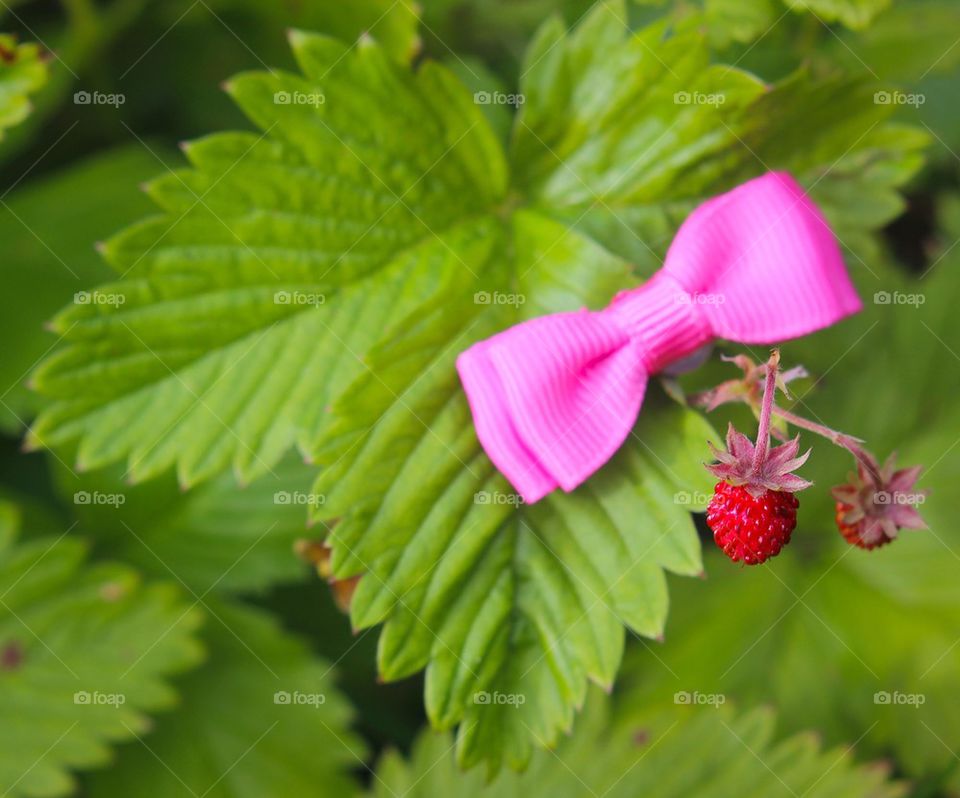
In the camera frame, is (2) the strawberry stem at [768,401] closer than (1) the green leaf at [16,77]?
Yes

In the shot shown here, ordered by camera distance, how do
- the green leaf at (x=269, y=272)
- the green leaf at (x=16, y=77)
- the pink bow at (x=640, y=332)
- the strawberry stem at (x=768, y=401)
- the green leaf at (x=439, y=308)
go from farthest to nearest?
1. the green leaf at (x=16, y=77)
2. the green leaf at (x=269, y=272)
3. the green leaf at (x=439, y=308)
4. the pink bow at (x=640, y=332)
5. the strawberry stem at (x=768, y=401)

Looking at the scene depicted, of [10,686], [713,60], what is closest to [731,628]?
[713,60]

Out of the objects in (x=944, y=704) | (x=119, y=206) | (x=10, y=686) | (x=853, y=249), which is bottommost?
(x=944, y=704)

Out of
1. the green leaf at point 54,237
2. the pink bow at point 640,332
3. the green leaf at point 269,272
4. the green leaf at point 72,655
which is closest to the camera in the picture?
the pink bow at point 640,332

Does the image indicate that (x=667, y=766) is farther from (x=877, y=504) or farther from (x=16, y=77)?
(x=16, y=77)

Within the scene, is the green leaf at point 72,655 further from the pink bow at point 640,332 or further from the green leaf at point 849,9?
the green leaf at point 849,9

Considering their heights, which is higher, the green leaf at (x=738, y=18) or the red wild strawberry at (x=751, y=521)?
the green leaf at (x=738, y=18)

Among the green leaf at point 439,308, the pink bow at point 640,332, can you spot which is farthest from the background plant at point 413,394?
the pink bow at point 640,332

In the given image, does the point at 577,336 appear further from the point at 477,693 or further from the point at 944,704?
the point at 944,704
